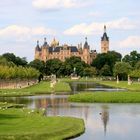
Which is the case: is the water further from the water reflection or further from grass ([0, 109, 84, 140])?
grass ([0, 109, 84, 140])

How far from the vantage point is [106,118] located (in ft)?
112

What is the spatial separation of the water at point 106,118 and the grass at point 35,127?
80 cm

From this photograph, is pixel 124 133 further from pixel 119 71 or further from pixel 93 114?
pixel 119 71

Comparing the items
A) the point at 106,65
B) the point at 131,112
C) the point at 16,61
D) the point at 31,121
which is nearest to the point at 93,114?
the point at 131,112

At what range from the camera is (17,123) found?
27.7 metres

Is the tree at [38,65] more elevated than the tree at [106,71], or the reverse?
the tree at [38,65]

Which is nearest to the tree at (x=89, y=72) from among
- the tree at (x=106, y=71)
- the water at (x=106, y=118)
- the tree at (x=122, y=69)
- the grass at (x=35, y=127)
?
the tree at (x=106, y=71)

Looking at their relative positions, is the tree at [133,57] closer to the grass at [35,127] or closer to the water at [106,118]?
the water at [106,118]

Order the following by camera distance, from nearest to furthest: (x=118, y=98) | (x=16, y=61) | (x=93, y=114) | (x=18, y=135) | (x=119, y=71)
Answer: (x=18, y=135), (x=93, y=114), (x=118, y=98), (x=119, y=71), (x=16, y=61)

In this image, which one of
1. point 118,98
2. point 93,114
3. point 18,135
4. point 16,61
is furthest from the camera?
point 16,61

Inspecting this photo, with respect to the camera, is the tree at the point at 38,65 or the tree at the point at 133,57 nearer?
the tree at the point at 38,65

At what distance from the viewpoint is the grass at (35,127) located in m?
23.8

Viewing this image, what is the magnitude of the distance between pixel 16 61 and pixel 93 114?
141574 millimetres

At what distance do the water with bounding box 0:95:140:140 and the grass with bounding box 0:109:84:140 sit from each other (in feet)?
2.63
